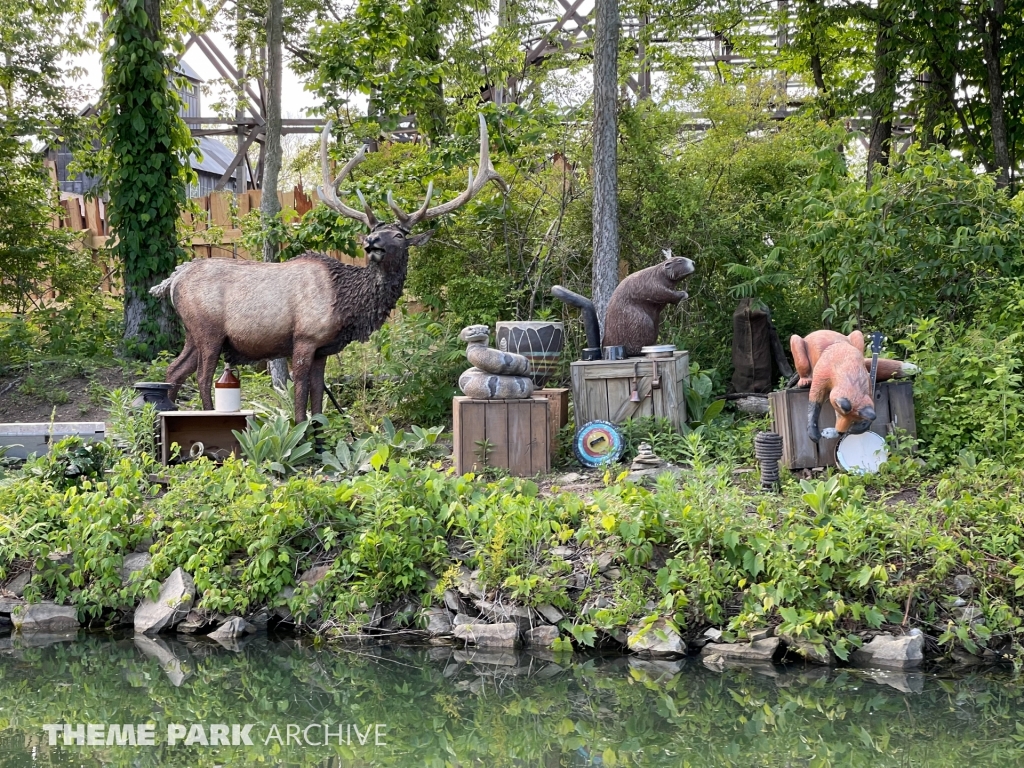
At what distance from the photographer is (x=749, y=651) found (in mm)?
4715

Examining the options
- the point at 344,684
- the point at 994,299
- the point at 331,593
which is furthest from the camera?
the point at 994,299

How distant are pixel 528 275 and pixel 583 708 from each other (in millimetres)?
5365

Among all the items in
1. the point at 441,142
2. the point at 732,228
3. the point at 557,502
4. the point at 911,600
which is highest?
the point at 441,142

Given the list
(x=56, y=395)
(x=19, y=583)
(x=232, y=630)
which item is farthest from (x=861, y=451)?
(x=56, y=395)

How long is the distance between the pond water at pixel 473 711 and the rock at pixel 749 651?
86 mm

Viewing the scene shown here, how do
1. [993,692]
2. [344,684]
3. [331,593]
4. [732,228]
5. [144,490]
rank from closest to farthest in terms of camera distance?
1. [993,692]
2. [344,684]
3. [331,593]
4. [144,490]
5. [732,228]

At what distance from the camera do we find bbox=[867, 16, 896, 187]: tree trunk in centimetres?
1007

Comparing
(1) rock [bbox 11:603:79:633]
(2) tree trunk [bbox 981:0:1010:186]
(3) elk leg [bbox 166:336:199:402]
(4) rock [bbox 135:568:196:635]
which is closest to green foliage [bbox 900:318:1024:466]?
(2) tree trunk [bbox 981:0:1010:186]

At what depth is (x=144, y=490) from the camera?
6152 mm

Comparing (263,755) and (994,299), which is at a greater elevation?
(994,299)

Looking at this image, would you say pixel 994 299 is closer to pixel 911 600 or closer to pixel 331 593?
pixel 911 600

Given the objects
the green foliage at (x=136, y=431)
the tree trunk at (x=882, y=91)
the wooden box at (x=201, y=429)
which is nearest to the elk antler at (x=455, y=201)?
the wooden box at (x=201, y=429)

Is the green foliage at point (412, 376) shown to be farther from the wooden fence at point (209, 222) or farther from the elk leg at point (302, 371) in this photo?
the wooden fence at point (209, 222)

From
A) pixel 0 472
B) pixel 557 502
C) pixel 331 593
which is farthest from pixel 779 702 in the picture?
pixel 0 472
